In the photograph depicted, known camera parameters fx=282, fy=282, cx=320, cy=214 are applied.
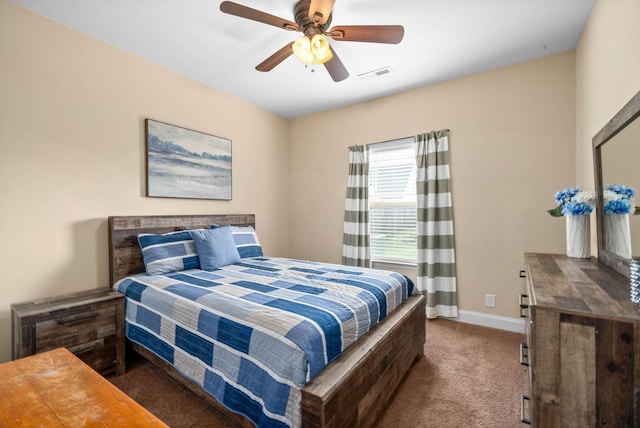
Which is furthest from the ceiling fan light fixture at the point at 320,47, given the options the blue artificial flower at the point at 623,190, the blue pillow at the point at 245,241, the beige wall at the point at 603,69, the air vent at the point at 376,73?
the blue pillow at the point at 245,241

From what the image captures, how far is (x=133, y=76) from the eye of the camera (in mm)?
2641

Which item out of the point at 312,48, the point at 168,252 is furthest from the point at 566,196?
the point at 168,252

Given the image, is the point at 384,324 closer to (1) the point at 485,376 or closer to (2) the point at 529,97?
(1) the point at 485,376

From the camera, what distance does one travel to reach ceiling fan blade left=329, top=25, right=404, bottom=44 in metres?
1.81

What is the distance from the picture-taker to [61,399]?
33.8 inches

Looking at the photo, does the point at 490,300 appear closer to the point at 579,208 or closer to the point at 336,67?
the point at 579,208

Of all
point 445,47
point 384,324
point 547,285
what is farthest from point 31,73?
point 547,285

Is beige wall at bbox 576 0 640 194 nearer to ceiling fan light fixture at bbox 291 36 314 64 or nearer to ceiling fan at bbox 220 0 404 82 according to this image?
ceiling fan at bbox 220 0 404 82

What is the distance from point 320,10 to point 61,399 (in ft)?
6.98

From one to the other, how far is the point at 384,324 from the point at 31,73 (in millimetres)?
3134

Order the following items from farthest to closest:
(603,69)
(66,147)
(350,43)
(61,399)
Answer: (350,43) < (66,147) < (603,69) < (61,399)

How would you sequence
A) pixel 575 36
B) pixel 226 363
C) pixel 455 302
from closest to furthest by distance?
pixel 226 363 → pixel 575 36 → pixel 455 302

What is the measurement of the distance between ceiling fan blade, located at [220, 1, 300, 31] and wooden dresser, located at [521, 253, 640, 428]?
2018mm

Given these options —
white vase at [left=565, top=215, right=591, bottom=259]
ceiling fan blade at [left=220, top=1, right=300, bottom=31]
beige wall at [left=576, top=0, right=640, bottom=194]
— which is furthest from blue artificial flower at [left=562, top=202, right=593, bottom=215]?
ceiling fan blade at [left=220, top=1, right=300, bottom=31]
